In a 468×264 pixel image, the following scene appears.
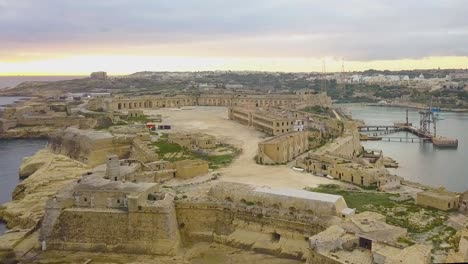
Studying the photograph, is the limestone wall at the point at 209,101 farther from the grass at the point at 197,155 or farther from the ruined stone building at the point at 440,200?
the ruined stone building at the point at 440,200

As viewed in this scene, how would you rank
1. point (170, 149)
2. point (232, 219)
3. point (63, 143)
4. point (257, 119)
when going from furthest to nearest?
point (257, 119) → point (63, 143) → point (170, 149) → point (232, 219)

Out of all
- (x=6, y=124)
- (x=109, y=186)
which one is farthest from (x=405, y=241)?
(x=6, y=124)

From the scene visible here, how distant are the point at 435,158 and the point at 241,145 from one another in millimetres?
17752

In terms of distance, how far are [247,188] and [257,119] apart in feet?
86.0

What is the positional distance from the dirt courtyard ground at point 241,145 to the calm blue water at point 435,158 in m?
10.4

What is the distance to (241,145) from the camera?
3672 cm

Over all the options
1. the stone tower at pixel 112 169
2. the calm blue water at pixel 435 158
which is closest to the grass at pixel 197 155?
the stone tower at pixel 112 169

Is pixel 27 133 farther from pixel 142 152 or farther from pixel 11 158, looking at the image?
pixel 142 152

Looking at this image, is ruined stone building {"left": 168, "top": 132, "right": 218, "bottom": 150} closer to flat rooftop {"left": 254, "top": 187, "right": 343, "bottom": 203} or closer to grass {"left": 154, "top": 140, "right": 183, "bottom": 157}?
grass {"left": 154, "top": 140, "right": 183, "bottom": 157}

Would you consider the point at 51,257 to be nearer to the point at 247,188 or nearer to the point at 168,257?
the point at 168,257

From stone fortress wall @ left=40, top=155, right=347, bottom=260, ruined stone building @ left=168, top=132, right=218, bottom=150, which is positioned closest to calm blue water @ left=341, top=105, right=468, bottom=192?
ruined stone building @ left=168, top=132, right=218, bottom=150

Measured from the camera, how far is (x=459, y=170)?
3778 cm

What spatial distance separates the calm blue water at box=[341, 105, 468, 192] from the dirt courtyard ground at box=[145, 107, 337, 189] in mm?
10423

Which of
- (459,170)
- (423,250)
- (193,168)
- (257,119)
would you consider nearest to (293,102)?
(257,119)
